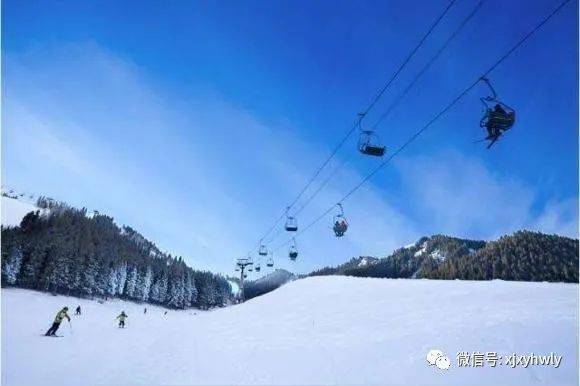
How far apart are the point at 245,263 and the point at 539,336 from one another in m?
68.7

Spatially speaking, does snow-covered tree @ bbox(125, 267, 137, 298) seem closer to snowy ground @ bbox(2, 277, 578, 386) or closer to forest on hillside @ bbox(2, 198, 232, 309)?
forest on hillside @ bbox(2, 198, 232, 309)

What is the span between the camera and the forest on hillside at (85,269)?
10125 cm

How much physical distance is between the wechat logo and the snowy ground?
258mm

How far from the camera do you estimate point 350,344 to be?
19609 mm

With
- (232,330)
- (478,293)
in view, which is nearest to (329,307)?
(232,330)

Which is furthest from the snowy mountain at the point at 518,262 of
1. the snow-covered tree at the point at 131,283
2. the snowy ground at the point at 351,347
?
the snowy ground at the point at 351,347

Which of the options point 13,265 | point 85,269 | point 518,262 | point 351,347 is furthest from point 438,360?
point 518,262

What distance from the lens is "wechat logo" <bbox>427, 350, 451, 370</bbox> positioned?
14.4 metres

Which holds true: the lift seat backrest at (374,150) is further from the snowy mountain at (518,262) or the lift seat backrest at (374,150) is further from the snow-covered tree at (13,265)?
the snowy mountain at (518,262)

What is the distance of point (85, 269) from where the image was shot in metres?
114

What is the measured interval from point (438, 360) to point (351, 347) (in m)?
4.88

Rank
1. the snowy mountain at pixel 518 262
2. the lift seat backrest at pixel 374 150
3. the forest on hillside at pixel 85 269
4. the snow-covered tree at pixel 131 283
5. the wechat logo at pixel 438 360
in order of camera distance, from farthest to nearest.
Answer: the snowy mountain at pixel 518 262
the snow-covered tree at pixel 131 283
the forest on hillside at pixel 85 269
the lift seat backrest at pixel 374 150
the wechat logo at pixel 438 360

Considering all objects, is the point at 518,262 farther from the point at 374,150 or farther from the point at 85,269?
the point at 374,150

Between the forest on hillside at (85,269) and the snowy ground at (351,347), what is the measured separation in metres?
88.9
